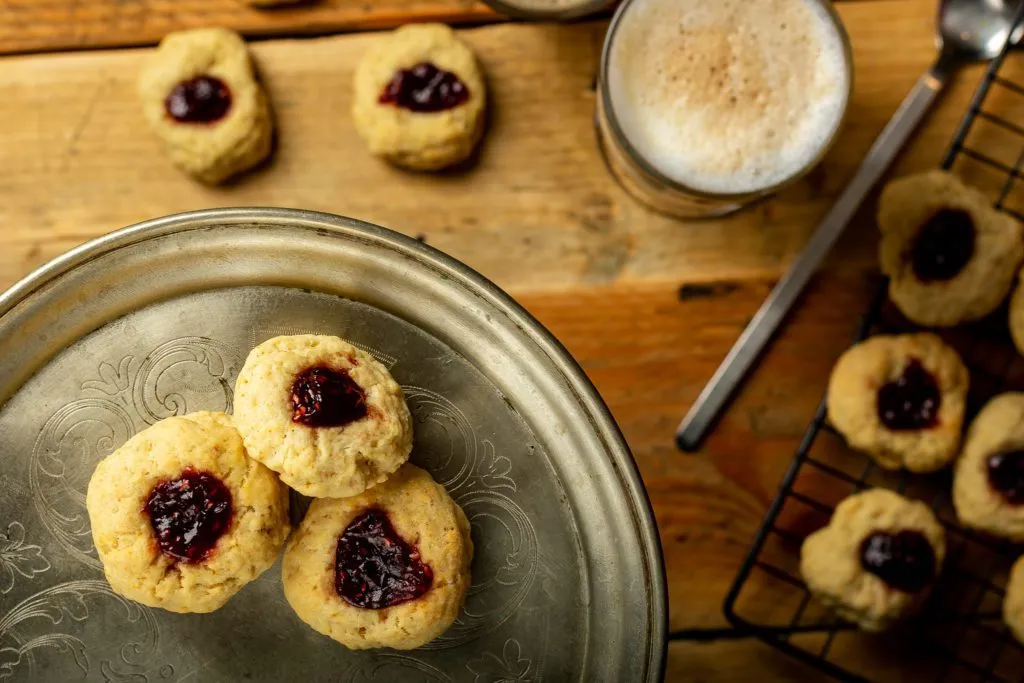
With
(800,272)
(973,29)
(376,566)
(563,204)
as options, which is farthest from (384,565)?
(973,29)

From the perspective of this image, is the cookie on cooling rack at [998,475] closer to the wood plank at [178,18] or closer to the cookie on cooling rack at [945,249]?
the cookie on cooling rack at [945,249]

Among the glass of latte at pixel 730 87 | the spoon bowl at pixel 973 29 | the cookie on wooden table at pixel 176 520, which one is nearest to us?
the cookie on wooden table at pixel 176 520

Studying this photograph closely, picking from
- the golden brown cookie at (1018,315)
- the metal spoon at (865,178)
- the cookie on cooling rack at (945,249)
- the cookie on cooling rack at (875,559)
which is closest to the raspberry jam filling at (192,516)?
the metal spoon at (865,178)

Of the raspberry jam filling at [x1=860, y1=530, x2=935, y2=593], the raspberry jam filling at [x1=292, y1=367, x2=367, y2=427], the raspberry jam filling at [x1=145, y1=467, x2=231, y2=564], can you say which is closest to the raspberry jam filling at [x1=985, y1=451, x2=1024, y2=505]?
the raspberry jam filling at [x1=860, y1=530, x2=935, y2=593]

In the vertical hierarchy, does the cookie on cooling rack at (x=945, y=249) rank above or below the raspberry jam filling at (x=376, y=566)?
above

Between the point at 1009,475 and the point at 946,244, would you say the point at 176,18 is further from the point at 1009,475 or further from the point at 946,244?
the point at 1009,475

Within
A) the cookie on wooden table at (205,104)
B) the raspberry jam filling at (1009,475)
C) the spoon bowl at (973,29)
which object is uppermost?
the spoon bowl at (973,29)
